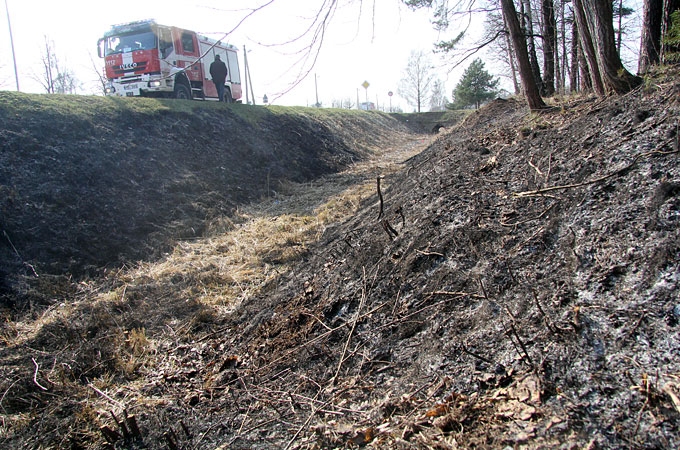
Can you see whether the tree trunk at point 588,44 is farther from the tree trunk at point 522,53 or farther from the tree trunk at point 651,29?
the tree trunk at point 522,53

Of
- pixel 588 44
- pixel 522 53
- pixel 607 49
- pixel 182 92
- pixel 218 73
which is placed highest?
pixel 218 73

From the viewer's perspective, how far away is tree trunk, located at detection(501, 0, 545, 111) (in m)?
5.76

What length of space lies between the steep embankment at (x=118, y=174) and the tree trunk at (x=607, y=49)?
21.3 feet

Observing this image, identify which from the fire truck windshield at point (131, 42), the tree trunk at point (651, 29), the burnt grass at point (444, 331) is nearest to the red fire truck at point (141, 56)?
the fire truck windshield at point (131, 42)

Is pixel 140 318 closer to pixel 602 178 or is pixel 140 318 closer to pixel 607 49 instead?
pixel 602 178

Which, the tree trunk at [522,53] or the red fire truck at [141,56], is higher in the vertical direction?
the red fire truck at [141,56]

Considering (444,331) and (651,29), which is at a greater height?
(651,29)

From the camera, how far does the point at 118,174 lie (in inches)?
310

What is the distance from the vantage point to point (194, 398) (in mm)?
3074

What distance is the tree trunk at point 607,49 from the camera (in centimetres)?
416

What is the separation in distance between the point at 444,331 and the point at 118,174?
24.5 ft

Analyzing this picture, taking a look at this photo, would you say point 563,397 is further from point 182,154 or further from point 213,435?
point 182,154

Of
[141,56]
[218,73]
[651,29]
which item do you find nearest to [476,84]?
[218,73]

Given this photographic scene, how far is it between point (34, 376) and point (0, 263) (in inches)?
102
